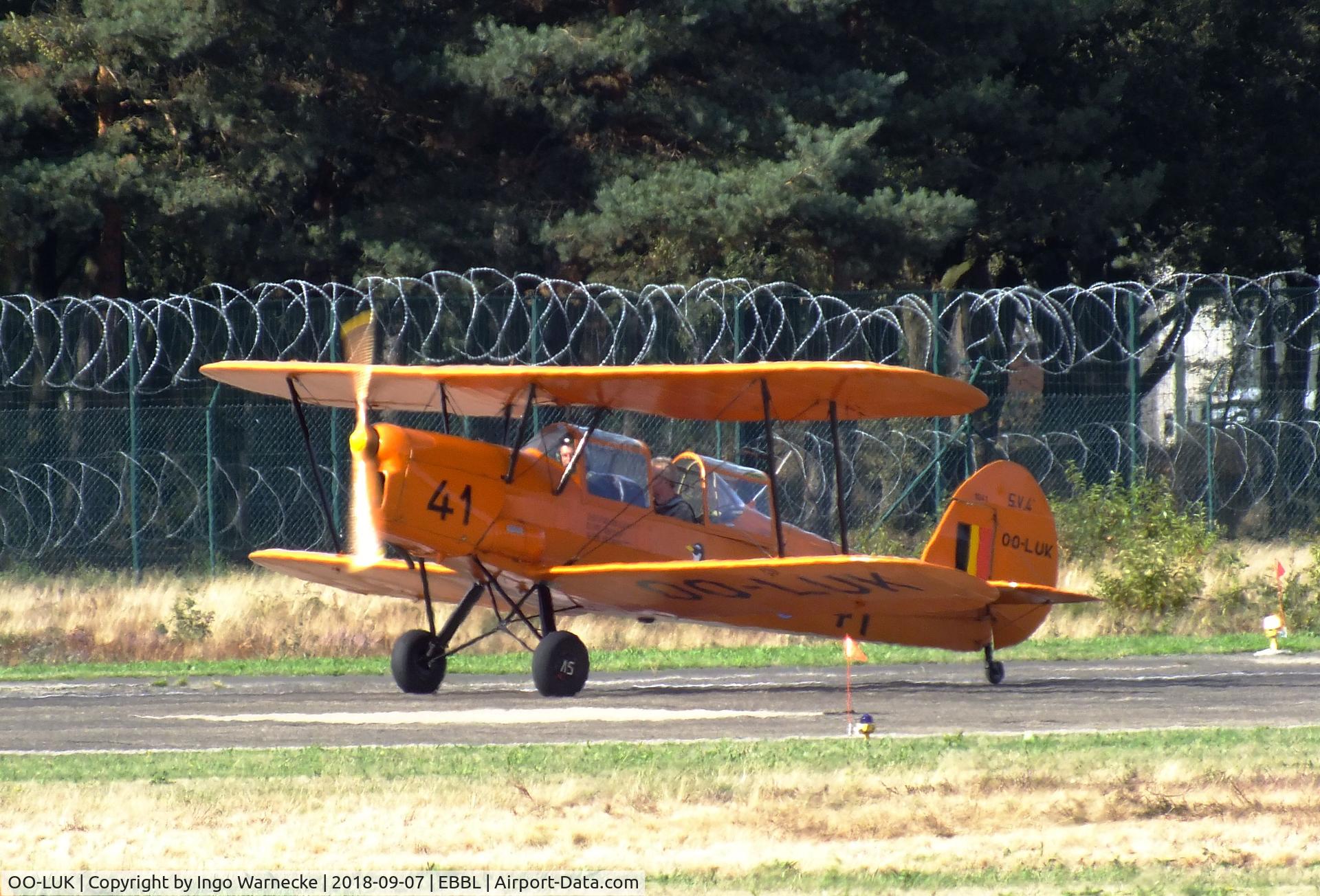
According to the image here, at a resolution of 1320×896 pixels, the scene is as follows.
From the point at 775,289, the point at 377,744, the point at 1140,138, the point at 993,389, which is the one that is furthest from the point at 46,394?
the point at 1140,138

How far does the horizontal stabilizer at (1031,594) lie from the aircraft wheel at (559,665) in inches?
132

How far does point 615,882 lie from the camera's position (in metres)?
6.52

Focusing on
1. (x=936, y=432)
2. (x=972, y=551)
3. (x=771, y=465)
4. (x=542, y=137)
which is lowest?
(x=972, y=551)

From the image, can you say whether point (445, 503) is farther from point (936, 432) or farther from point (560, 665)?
point (936, 432)

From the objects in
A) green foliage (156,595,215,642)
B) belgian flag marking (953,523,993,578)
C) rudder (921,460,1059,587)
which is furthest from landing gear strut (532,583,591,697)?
green foliage (156,595,215,642)

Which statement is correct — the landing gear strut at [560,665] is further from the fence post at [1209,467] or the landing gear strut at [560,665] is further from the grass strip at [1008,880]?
the fence post at [1209,467]

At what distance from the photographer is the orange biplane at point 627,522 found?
12641mm

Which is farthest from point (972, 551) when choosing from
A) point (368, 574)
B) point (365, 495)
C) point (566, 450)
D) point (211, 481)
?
point (211, 481)

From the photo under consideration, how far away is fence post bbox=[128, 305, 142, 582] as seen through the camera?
1984 cm

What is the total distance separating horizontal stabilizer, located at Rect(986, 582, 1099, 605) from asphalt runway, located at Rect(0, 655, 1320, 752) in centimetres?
71

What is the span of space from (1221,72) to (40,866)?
3496 cm

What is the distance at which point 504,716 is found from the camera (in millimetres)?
11992

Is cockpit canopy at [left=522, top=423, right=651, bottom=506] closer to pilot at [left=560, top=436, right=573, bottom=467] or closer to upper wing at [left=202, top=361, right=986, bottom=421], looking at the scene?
pilot at [left=560, top=436, right=573, bottom=467]

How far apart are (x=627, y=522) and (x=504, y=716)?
235cm
